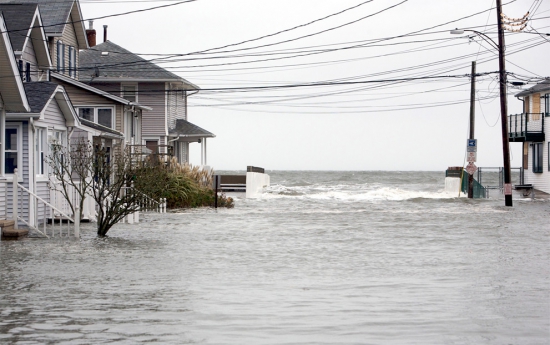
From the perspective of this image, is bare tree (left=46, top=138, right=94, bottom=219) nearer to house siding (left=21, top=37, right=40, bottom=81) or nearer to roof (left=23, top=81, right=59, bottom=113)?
roof (left=23, top=81, right=59, bottom=113)

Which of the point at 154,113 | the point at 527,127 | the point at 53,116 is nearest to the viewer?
the point at 53,116

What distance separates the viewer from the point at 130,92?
57.0 m

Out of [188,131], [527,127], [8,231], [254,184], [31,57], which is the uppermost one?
[31,57]

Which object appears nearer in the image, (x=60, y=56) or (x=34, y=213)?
(x=34, y=213)

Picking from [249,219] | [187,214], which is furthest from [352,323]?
[187,214]

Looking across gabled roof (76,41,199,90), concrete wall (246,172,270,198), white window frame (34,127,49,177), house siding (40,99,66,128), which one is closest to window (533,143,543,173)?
concrete wall (246,172,270,198)

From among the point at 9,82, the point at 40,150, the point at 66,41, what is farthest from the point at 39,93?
the point at 66,41

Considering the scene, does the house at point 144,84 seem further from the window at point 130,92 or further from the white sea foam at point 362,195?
the white sea foam at point 362,195

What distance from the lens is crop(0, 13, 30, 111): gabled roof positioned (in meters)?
23.7

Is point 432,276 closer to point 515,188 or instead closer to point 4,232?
point 4,232

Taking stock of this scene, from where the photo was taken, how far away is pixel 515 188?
62.5 meters

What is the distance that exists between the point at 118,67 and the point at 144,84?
2.02 meters

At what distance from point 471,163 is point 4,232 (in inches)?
1319

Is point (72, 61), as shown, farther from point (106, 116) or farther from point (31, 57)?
point (31, 57)
